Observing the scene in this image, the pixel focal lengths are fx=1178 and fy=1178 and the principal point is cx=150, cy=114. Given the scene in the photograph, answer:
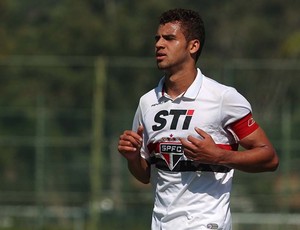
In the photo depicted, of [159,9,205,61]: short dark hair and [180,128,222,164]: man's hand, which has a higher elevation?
[159,9,205,61]: short dark hair

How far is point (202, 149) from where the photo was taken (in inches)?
256

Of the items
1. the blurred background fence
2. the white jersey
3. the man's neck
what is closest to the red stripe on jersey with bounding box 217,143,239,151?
the white jersey

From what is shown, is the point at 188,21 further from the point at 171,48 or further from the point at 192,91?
the point at 192,91

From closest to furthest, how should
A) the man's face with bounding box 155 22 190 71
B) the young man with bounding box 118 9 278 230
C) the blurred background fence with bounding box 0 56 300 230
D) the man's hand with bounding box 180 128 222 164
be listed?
the man's hand with bounding box 180 128 222 164 < the young man with bounding box 118 9 278 230 < the man's face with bounding box 155 22 190 71 < the blurred background fence with bounding box 0 56 300 230

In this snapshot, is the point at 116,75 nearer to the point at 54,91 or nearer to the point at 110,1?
the point at 54,91

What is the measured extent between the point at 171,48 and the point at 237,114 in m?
0.56

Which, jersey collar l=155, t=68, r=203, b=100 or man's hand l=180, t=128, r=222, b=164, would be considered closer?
man's hand l=180, t=128, r=222, b=164

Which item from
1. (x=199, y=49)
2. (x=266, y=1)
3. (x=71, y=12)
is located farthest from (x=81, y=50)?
(x=199, y=49)

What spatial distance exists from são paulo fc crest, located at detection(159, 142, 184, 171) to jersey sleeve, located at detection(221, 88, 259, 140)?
31 centimetres

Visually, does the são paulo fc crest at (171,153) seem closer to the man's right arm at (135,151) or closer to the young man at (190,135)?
the young man at (190,135)

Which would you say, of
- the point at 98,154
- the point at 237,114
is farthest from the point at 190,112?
the point at 98,154

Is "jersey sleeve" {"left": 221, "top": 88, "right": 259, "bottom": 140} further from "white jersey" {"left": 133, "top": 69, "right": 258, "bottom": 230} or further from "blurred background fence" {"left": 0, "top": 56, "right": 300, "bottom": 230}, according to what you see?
"blurred background fence" {"left": 0, "top": 56, "right": 300, "bottom": 230}

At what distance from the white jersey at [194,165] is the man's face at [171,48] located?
168 millimetres

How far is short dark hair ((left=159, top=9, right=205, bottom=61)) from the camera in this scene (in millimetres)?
7000
